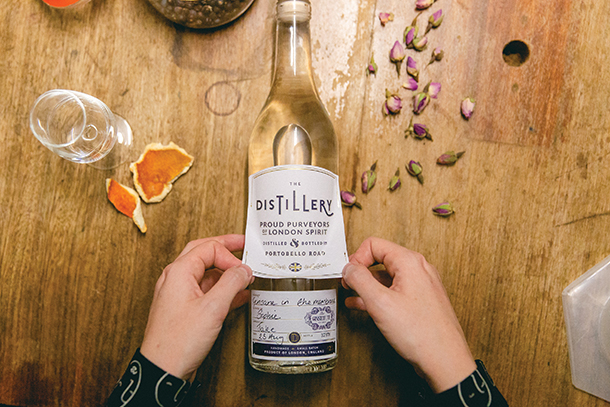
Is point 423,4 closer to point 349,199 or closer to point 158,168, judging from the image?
point 349,199

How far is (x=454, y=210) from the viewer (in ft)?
2.86

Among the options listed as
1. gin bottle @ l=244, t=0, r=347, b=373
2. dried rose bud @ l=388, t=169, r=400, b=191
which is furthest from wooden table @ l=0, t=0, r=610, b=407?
gin bottle @ l=244, t=0, r=347, b=373

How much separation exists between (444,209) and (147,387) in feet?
2.26

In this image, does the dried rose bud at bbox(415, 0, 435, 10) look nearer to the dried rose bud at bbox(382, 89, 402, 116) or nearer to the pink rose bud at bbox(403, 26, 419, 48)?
the pink rose bud at bbox(403, 26, 419, 48)

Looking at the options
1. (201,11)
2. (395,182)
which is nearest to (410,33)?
(395,182)

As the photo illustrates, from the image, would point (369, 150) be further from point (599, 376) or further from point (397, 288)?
point (599, 376)

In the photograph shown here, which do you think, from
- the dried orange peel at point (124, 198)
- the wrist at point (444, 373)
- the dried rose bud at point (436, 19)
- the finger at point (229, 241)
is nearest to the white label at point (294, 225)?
the finger at point (229, 241)

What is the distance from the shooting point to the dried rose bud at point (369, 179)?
86cm

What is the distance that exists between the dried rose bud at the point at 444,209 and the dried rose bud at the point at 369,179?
6.0 inches

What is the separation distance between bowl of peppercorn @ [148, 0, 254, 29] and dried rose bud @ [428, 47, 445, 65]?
1.39 feet

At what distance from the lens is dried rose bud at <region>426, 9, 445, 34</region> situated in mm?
857

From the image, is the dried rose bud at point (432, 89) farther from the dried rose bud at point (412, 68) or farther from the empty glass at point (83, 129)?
the empty glass at point (83, 129)

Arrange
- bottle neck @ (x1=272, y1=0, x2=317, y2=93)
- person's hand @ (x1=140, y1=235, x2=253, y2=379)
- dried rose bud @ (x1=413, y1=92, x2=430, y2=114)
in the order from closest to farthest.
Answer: person's hand @ (x1=140, y1=235, x2=253, y2=379) → bottle neck @ (x1=272, y1=0, x2=317, y2=93) → dried rose bud @ (x1=413, y1=92, x2=430, y2=114)

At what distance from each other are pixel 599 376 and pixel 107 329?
3.69 feet
